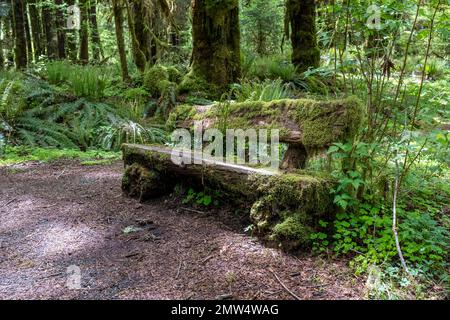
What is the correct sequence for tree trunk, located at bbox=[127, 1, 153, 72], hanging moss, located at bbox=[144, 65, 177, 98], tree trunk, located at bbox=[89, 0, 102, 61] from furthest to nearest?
tree trunk, located at bbox=[89, 0, 102, 61] → tree trunk, located at bbox=[127, 1, 153, 72] → hanging moss, located at bbox=[144, 65, 177, 98]

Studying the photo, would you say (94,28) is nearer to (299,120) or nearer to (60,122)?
(60,122)

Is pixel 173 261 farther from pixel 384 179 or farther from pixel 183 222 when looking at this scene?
pixel 384 179

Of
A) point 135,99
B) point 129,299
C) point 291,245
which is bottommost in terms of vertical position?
point 129,299

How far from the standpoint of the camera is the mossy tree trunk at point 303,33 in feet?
28.1

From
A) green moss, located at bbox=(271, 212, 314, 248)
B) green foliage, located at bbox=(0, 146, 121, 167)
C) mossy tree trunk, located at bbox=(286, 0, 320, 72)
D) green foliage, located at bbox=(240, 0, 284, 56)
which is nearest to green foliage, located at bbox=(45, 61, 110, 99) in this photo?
green foliage, located at bbox=(0, 146, 121, 167)

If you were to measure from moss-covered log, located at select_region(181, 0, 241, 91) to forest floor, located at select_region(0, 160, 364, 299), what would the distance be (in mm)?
3496

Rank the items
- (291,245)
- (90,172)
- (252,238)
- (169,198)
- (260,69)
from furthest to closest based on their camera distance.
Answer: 1. (260,69)
2. (90,172)
3. (169,198)
4. (252,238)
5. (291,245)

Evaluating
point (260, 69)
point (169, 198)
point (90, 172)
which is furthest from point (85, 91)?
point (169, 198)

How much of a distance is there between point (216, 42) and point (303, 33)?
2.89 metres

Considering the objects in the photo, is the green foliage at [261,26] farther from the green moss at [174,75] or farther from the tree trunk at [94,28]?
the tree trunk at [94,28]

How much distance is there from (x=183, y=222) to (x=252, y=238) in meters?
0.76

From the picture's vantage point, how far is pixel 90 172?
5301mm

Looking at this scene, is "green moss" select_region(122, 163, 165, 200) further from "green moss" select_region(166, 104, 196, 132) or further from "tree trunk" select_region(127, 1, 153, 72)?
"tree trunk" select_region(127, 1, 153, 72)

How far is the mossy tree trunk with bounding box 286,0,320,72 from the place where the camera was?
8.57 meters
